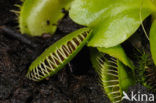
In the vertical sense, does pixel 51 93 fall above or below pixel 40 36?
below

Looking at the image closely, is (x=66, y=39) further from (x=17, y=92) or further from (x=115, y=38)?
(x=17, y=92)

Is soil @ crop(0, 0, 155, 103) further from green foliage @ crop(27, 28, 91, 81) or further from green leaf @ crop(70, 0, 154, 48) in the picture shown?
green leaf @ crop(70, 0, 154, 48)

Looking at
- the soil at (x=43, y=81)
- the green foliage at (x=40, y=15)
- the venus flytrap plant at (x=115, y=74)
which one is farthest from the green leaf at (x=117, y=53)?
the green foliage at (x=40, y=15)

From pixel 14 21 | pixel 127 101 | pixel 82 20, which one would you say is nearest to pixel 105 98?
pixel 127 101

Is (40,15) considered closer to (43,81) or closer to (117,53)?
(43,81)

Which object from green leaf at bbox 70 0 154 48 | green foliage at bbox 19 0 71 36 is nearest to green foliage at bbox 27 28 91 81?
green leaf at bbox 70 0 154 48
